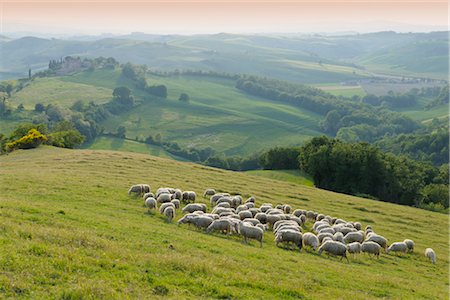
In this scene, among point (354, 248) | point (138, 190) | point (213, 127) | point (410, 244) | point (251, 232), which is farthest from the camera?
point (213, 127)

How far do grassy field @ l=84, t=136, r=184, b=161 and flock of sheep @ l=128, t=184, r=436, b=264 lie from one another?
335ft

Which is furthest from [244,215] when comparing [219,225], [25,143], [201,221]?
[25,143]

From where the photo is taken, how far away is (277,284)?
14891 millimetres

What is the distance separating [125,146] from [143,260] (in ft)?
408

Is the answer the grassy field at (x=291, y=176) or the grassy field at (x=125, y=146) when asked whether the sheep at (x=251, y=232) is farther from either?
the grassy field at (x=125, y=146)

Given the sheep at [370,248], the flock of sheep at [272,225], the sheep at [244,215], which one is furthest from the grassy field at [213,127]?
the sheep at [370,248]

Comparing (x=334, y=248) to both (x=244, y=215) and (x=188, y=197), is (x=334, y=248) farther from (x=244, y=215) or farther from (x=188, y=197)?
(x=188, y=197)

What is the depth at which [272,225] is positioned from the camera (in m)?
29.0

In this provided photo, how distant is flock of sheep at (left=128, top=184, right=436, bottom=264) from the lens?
23969 millimetres

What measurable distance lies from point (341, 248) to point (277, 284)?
1011 cm

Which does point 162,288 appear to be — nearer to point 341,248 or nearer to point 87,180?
point 341,248

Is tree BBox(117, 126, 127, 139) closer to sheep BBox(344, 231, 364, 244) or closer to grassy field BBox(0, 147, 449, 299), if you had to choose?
grassy field BBox(0, 147, 449, 299)

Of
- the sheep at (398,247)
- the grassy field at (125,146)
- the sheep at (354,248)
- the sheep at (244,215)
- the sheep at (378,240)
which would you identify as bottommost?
the grassy field at (125,146)

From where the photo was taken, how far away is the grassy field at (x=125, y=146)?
431 feet
